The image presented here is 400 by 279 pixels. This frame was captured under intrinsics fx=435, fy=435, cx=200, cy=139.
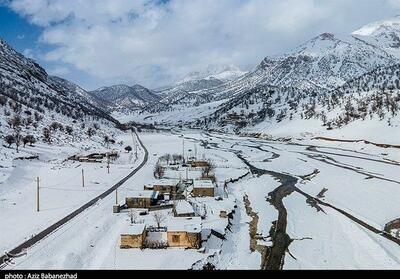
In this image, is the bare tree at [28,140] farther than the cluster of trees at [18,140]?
Yes

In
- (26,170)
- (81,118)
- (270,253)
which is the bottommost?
(270,253)

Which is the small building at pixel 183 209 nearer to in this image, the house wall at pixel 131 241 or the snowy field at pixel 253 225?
the snowy field at pixel 253 225

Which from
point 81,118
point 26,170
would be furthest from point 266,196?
point 81,118

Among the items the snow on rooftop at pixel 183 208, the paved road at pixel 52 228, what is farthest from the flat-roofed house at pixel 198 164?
the snow on rooftop at pixel 183 208

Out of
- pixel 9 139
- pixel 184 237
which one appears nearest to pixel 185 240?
pixel 184 237

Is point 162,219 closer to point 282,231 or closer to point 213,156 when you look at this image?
point 282,231

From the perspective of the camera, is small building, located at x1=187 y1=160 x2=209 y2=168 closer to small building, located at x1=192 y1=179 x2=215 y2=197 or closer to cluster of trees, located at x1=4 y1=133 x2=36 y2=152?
small building, located at x1=192 y1=179 x2=215 y2=197
